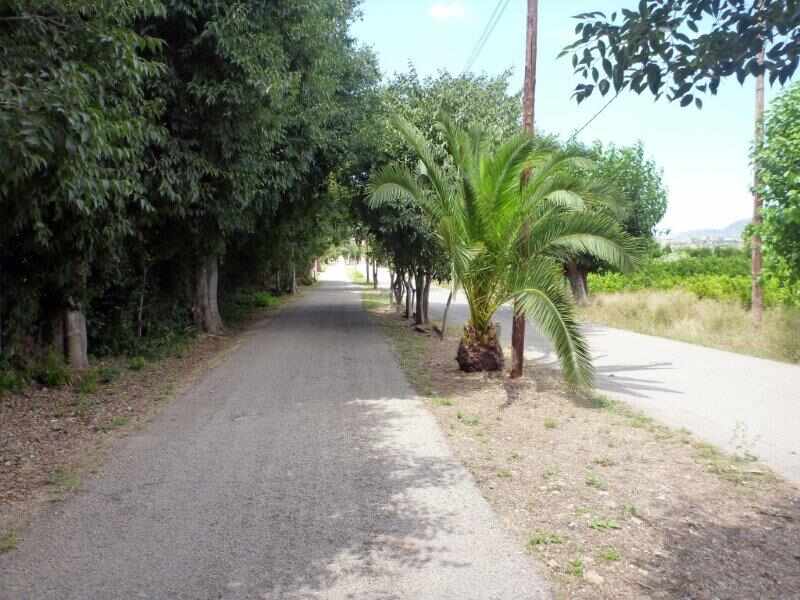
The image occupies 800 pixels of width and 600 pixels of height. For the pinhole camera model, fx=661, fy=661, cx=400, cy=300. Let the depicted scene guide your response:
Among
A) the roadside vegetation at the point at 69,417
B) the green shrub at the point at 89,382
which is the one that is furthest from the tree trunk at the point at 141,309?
the green shrub at the point at 89,382

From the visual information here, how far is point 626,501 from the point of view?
16.8 feet

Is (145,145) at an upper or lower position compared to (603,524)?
upper

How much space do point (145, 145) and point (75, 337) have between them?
3726mm

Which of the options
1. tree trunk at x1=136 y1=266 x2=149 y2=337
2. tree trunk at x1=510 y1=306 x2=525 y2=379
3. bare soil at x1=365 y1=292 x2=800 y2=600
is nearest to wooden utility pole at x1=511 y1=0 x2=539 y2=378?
tree trunk at x1=510 y1=306 x2=525 y2=379

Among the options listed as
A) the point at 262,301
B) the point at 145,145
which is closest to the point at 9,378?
the point at 145,145

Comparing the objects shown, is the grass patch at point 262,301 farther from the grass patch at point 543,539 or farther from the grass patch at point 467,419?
the grass patch at point 543,539

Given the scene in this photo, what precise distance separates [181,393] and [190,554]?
578 centimetres

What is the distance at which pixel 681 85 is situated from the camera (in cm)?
350

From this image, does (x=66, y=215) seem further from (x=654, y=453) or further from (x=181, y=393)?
(x=654, y=453)

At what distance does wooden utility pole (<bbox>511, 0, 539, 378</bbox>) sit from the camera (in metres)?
10.4

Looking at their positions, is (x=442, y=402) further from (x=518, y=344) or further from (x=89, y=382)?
(x=89, y=382)

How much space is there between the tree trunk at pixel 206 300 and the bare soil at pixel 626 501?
10366mm

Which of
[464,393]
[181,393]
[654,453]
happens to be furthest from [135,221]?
[654,453]

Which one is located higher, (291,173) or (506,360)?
(291,173)
